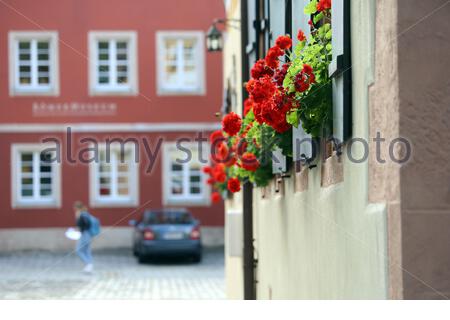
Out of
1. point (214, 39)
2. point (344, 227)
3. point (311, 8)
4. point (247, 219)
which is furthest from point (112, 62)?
point (344, 227)

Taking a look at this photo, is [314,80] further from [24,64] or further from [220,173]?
[24,64]

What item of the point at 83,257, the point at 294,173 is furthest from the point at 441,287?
the point at 83,257

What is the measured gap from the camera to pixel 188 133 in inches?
1305

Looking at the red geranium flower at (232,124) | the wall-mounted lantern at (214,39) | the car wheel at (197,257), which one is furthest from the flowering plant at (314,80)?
the car wheel at (197,257)

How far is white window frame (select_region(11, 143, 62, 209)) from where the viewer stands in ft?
107

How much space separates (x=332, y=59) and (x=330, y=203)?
101cm

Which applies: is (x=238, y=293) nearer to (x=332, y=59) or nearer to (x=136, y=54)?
(x=332, y=59)

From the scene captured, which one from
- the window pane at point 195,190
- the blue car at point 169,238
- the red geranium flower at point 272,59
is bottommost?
the blue car at point 169,238

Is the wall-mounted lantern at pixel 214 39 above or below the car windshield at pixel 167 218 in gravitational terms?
above

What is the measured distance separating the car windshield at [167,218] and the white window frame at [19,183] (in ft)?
17.0

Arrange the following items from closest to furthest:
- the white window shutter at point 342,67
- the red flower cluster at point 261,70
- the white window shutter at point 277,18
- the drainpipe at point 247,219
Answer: the white window shutter at point 342,67 → the red flower cluster at point 261,70 → the white window shutter at point 277,18 → the drainpipe at point 247,219

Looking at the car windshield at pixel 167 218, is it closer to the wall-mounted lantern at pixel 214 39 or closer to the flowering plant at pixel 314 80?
the wall-mounted lantern at pixel 214 39

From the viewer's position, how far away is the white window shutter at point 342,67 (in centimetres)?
640

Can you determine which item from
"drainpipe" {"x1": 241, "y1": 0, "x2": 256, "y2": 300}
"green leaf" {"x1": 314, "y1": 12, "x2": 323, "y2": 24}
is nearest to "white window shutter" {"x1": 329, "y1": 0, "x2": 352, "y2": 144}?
"green leaf" {"x1": 314, "y1": 12, "x2": 323, "y2": 24}
